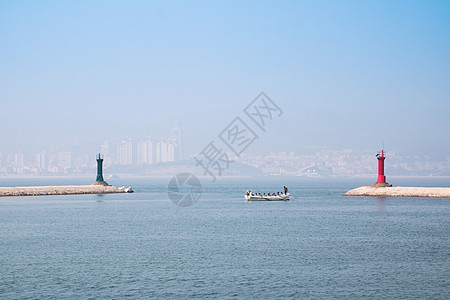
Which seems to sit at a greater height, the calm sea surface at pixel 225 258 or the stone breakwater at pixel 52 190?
the stone breakwater at pixel 52 190

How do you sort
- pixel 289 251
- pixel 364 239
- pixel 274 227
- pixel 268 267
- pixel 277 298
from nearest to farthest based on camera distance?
pixel 277 298 < pixel 268 267 < pixel 289 251 < pixel 364 239 < pixel 274 227

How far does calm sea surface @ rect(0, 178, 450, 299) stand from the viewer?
28562 millimetres

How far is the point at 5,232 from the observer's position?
5197 centimetres

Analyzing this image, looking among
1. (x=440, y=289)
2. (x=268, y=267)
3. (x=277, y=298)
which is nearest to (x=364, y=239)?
(x=268, y=267)

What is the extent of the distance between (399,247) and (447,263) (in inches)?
280

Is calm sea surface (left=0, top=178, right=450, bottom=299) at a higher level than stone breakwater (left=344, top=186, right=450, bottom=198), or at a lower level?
lower

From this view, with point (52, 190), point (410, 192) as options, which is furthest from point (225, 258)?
point (52, 190)

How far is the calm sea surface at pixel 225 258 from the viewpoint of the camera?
28.6 metres

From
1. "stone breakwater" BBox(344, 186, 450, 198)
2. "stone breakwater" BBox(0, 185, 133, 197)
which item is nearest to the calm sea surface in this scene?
"stone breakwater" BBox(344, 186, 450, 198)

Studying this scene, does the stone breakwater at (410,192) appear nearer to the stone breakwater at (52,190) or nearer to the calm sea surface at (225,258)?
the calm sea surface at (225,258)

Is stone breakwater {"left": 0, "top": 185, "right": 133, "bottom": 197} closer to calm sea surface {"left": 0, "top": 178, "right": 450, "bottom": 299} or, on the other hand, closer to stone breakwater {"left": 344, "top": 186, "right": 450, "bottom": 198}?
calm sea surface {"left": 0, "top": 178, "right": 450, "bottom": 299}

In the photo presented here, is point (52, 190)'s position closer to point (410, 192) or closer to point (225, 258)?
point (410, 192)

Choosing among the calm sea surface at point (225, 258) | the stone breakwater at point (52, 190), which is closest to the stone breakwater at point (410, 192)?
the calm sea surface at point (225, 258)

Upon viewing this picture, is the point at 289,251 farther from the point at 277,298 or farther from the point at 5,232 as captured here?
the point at 5,232
